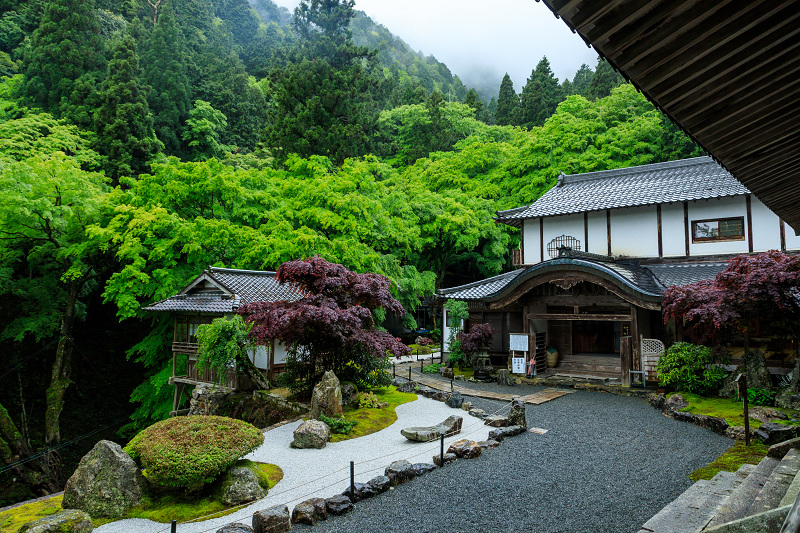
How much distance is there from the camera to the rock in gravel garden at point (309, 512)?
19.6 feet

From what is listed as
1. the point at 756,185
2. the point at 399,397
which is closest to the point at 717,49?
the point at 756,185

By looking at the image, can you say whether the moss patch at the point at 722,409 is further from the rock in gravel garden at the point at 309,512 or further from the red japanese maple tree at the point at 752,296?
the rock in gravel garden at the point at 309,512

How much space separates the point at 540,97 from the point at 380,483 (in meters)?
39.2

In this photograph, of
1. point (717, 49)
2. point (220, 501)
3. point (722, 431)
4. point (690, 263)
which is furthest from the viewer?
point (690, 263)

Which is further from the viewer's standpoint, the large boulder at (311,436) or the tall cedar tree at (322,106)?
the tall cedar tree at (322,106)

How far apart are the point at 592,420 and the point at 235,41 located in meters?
56.5

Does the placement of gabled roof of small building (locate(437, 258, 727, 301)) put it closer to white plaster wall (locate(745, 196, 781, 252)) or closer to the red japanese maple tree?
white plaster wall (locate(745, 196, 781, 252))

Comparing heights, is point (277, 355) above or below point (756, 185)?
below

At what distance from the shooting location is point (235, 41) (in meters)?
52.3

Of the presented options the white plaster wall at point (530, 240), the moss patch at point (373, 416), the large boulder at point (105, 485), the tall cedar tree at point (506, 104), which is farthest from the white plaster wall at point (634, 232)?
the tall cedar tree at point (506, 104)

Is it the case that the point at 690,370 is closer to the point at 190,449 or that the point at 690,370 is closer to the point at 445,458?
the point at 445,458

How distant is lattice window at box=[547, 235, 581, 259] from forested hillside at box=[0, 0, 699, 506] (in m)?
A: 6.32

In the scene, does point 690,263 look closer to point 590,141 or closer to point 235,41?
point 590,141

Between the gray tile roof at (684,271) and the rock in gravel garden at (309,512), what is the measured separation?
1270 cm
